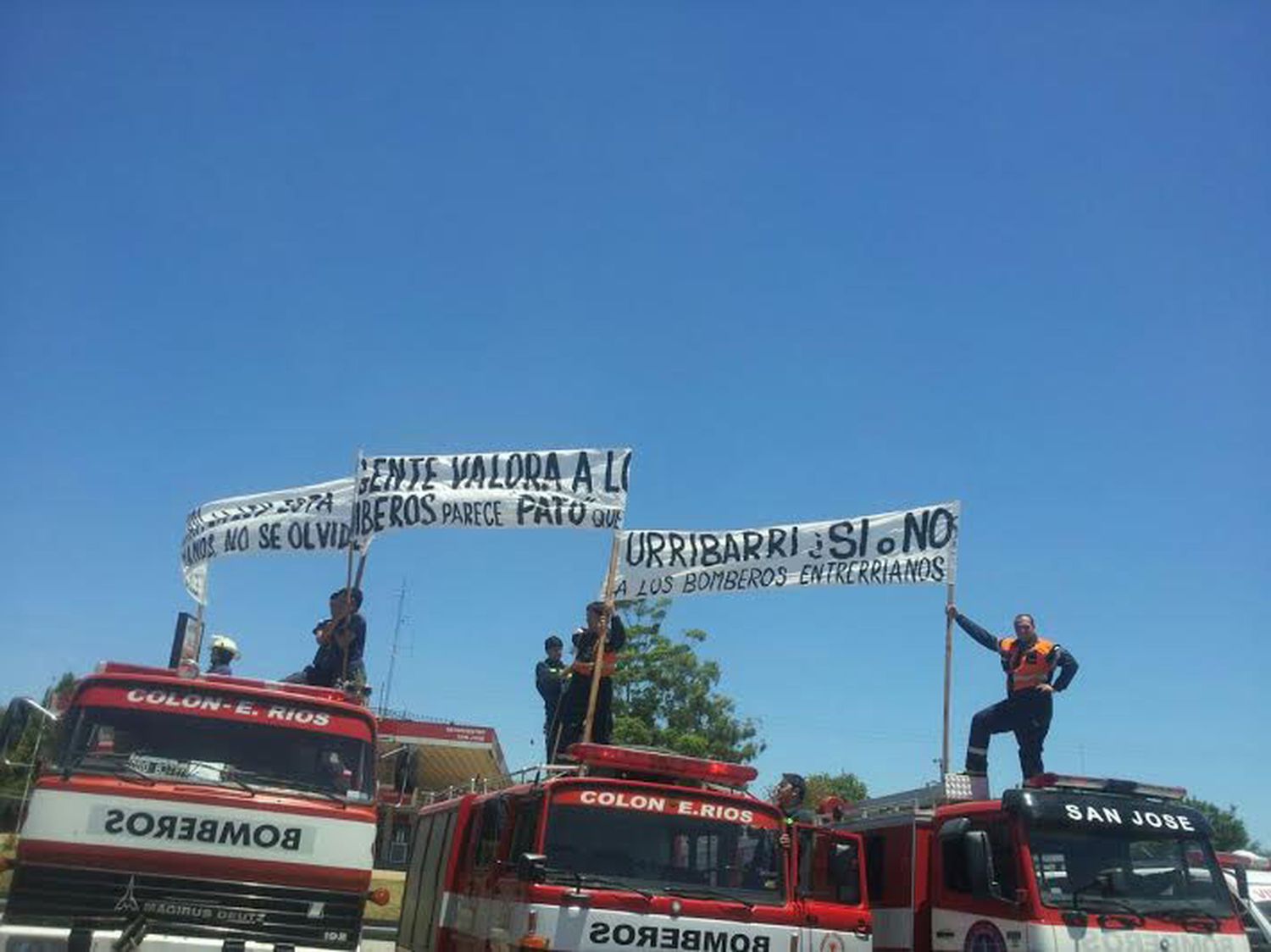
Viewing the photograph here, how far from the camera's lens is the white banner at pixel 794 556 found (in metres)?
13.9

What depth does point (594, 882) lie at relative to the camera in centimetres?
853

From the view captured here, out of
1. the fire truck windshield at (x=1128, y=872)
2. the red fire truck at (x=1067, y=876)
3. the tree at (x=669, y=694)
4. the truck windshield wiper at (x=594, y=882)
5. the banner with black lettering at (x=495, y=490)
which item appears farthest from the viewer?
the tree at (x=669, y=694)

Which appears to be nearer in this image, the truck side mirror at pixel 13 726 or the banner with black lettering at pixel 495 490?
the truck side mirror at pixel 13 726

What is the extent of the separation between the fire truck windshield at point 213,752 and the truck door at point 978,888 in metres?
4.93

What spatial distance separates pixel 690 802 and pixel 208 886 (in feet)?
11.6

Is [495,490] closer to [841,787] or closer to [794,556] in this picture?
[794,556]

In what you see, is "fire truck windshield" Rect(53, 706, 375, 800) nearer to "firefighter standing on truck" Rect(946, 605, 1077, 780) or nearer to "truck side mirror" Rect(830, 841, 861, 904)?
"truck side mirror" Rect(830, 841, 861, 904)

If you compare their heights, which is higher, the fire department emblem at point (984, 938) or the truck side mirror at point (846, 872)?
the truck side mirror at point (846, 872)

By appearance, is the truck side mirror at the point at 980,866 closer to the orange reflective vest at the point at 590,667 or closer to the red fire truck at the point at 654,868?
the red fire truck at the point at 654,868

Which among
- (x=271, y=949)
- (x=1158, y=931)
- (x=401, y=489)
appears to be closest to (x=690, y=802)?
(x=271, y=949)

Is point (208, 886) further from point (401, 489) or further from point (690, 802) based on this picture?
point (401, 489)

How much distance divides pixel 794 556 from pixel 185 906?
8028mm

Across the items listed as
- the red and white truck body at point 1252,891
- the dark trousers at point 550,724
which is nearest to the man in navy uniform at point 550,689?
the dark trousers at point 550,724

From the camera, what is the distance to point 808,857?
942 cm
